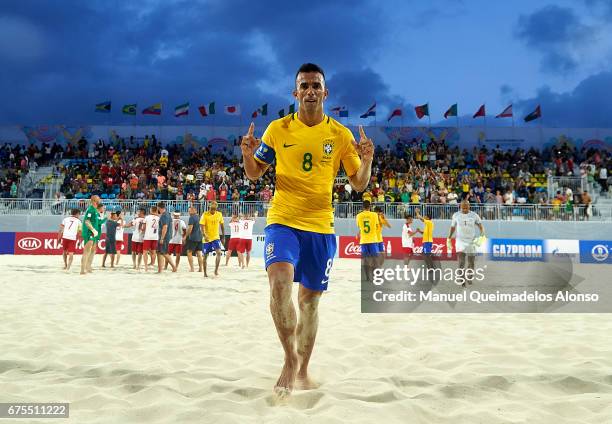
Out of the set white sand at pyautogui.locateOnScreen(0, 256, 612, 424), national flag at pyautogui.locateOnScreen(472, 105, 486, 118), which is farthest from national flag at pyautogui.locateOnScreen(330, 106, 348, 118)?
white sand at pyautogui.locateOnScreen(0, 256, 612, 424)

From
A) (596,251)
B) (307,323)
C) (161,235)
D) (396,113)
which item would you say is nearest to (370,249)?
(161,235)

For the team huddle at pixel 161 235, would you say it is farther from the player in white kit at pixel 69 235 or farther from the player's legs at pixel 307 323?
the player's legs at pixel 307 323

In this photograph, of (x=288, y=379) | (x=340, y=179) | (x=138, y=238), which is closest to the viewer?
(x=288, y=379)

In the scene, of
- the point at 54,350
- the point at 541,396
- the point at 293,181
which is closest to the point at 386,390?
the point at 541,396

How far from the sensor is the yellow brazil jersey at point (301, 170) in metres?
3.54

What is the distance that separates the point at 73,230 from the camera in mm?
13617

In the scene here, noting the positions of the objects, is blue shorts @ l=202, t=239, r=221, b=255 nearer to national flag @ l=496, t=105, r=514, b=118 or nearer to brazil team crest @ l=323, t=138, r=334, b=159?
brazil team crest @ l=323, t=138, r=334, b=159

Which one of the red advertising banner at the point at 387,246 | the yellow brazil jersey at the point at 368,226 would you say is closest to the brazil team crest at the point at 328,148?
the yellow brazil jersey at the point at 368,226

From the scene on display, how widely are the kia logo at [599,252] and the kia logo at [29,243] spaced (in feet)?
80.7

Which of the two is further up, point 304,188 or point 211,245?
point 304,188

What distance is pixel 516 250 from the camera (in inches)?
766

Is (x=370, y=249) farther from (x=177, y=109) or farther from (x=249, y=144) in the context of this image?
(x=177, y=109)

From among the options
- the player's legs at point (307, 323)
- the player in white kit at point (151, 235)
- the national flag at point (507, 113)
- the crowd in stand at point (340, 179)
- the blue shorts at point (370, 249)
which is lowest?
the player's legs at point (307, 323)

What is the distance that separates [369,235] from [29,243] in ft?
57.0
